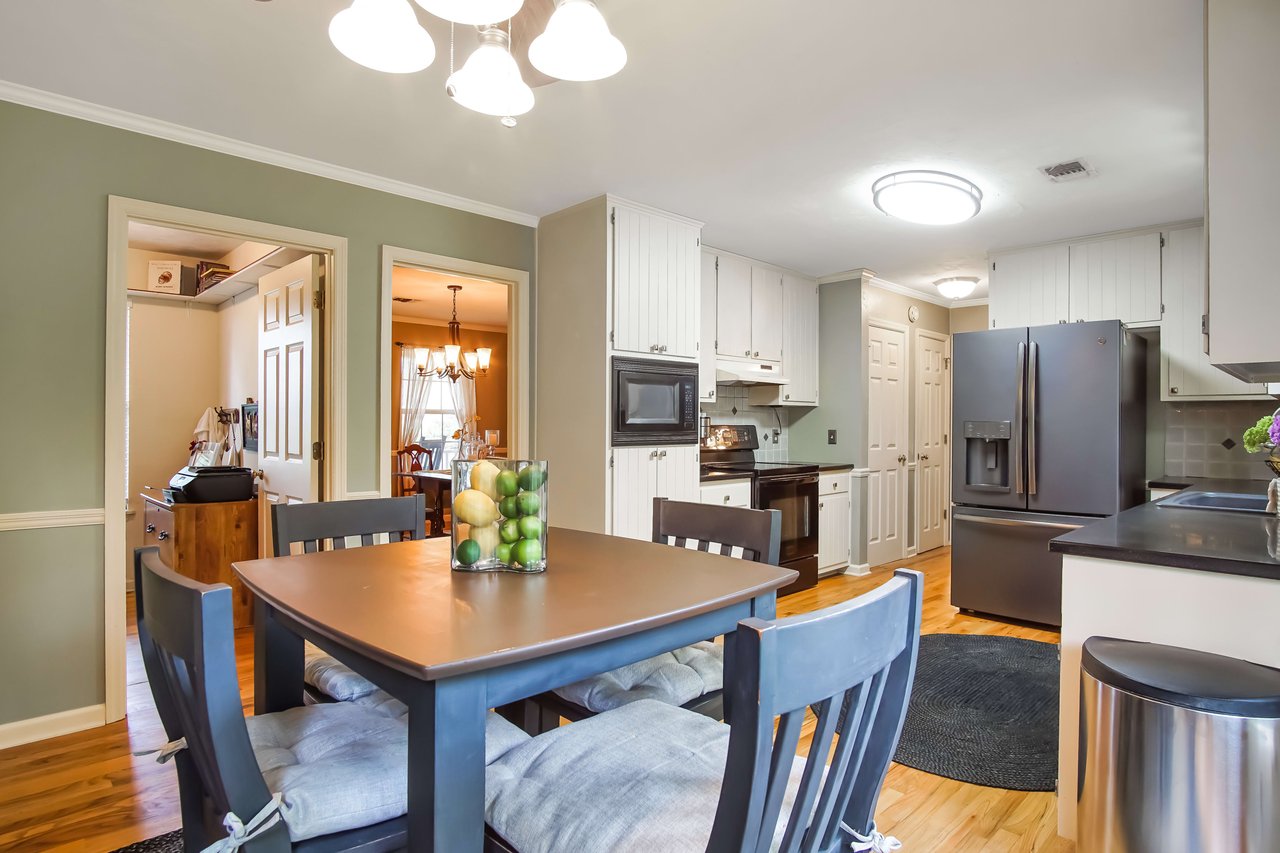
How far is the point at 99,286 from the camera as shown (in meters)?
2.63

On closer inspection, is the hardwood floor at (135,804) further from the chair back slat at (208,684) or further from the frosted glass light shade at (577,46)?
the frosted glass light shade at (577,46)

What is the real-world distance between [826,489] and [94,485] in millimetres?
4182

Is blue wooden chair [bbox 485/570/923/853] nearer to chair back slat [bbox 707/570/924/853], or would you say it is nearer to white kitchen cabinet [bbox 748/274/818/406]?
chair back slat [bbox 707/570/924/853]

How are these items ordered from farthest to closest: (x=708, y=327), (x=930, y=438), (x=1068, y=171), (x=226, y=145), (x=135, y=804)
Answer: (x=930, y=438)
(x=708, y=327)
(x=1068, y=171)
(x=226, y=145)
(x=135, y=804)

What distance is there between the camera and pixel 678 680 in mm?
1574

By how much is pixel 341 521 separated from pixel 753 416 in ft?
12.7

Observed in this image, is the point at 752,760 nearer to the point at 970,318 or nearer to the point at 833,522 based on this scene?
the point at 833,522

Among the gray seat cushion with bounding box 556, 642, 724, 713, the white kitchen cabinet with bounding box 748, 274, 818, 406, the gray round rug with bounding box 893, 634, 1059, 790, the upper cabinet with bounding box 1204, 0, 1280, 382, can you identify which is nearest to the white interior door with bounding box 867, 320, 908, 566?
the white kitchen cabinet with bounding box 748, 274, 818, 406

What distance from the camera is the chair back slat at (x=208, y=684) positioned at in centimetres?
92

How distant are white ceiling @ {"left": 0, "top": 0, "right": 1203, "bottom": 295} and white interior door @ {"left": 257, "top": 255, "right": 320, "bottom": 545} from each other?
2.52 ft

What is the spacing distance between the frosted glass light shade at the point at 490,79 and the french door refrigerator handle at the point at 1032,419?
3491 millimetres

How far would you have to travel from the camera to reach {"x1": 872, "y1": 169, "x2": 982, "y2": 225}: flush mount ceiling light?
324 centimetres

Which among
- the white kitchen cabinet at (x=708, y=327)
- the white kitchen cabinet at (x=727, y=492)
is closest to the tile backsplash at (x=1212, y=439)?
the white kitchen cabinet at (x=727, y=492)

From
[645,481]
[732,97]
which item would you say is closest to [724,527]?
[732,97]
